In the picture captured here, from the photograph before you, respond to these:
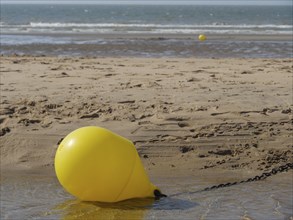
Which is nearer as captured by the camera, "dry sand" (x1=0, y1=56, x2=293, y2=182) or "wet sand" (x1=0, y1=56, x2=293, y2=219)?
"wet sand" (x1=0, y1=56, x2=293, y2=219)

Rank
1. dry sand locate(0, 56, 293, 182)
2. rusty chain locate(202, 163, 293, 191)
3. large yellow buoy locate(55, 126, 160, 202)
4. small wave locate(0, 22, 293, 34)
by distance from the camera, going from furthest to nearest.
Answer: small wave locate(0, 22, 293, 34)
dry sand locate(0, 56, 293, 182)
rusty chain locate(202, 163, 293, 191)
large yellow buoy locate(55, 126, 160, 202)

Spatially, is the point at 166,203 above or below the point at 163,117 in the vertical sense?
below

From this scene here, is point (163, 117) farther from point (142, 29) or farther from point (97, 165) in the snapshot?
point (142, 29)

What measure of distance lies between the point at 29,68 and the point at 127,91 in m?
2.95

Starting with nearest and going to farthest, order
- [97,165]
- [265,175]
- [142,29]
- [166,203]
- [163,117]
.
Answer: [97,165] → [166,203] → [265,175] → [163,117] → [142,29]

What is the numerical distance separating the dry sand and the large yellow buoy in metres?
1.39

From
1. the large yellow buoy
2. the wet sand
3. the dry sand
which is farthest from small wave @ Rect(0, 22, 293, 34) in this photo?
the large yellow buoy

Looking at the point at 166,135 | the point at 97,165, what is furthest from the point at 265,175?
the point at 97,165

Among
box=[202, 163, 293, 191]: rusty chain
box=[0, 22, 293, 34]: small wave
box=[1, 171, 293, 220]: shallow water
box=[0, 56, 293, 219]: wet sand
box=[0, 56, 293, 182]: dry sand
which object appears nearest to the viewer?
box=[1, 171, 293, 220]: shallow water

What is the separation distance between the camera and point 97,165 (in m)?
5.11

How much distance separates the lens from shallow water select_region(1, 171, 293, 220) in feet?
17.7

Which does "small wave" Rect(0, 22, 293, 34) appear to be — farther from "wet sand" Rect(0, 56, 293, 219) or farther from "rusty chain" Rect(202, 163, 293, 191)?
"rusty chain" Rect(202, 163, 293, 191)

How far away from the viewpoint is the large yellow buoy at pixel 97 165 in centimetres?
511

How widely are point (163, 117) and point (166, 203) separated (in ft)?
7.02
